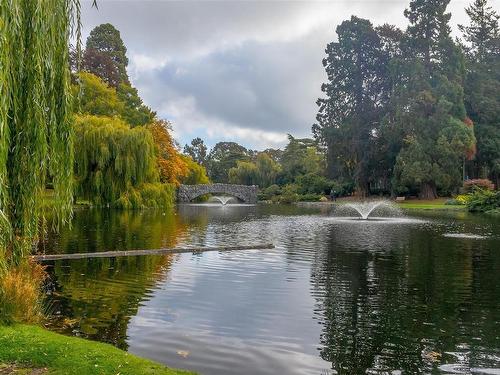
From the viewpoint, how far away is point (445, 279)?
1386 cm

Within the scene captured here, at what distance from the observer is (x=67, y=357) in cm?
606

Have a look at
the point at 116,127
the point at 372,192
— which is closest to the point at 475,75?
the point at 372,192

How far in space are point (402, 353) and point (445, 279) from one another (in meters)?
6.86

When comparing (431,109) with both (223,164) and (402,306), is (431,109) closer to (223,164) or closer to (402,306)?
(402,306)

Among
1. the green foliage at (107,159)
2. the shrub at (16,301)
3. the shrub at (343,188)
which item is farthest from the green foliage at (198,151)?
the shrub at (16,301)

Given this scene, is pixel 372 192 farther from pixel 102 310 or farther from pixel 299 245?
pixel 102 310

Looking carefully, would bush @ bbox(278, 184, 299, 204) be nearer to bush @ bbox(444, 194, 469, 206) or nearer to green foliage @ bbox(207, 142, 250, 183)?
bush @ bbox(444, 194, 469, 206)

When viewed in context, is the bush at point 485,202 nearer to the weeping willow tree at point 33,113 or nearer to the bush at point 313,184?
the bush at point 313,184

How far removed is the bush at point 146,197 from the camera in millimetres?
39884

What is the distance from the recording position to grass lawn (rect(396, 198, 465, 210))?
53.4 meters

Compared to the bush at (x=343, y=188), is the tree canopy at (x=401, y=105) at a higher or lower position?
higher

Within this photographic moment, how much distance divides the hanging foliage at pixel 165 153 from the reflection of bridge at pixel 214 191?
16958mm

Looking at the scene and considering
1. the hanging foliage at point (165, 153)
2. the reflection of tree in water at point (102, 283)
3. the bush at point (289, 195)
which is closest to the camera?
the reflection of tree in water at point (102, 283)

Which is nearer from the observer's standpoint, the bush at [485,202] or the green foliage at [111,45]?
the bush at [485,202]
